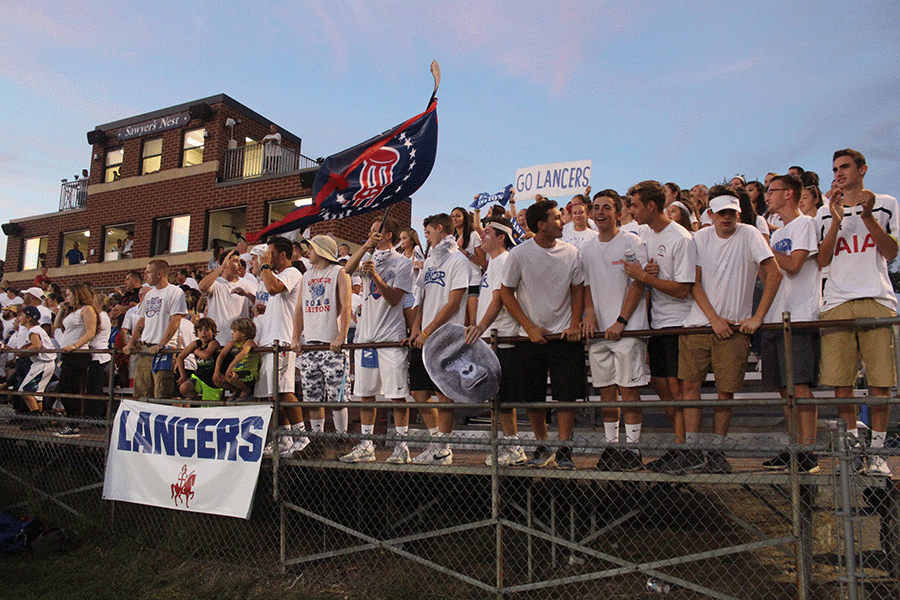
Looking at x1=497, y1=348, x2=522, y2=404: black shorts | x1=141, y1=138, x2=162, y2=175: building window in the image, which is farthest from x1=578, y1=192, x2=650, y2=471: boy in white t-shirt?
x1=141, y1=138, x2=162, y2=175: building window

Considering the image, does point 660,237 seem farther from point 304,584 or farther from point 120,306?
point 120,306

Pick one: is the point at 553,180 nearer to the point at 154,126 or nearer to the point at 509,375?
the point at 509,375

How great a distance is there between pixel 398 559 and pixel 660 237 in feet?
12.3

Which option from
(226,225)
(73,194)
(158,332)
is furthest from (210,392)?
(73,194)

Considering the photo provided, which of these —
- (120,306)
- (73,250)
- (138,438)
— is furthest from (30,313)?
(73,250)

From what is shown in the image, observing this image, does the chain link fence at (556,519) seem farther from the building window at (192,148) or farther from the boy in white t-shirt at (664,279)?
the building window at (192,148)

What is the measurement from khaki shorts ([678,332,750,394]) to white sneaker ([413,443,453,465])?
1975 millimetres

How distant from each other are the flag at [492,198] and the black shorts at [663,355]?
5.02 metres

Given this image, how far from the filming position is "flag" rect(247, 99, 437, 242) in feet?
19.6

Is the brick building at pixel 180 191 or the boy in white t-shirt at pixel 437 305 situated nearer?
the boy in white t-shirt at pixel 437 305

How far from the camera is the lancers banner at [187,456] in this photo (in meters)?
5.81

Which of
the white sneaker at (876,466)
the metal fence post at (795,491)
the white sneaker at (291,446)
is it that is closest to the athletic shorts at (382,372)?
the white sneaker at (291,446)

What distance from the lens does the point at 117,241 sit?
2111 cm

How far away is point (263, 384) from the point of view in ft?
A: 21.5
